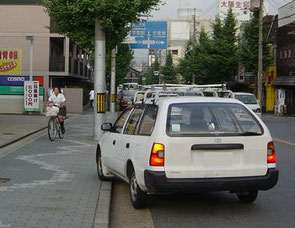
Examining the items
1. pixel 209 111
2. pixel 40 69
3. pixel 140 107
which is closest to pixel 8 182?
pixel 140 107

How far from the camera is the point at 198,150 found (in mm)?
6496

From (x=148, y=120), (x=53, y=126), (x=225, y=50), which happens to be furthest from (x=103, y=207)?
(x=225, y=50)

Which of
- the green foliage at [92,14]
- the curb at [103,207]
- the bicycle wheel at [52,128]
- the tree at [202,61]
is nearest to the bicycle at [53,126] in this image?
the bicycle wheel at [52,128]

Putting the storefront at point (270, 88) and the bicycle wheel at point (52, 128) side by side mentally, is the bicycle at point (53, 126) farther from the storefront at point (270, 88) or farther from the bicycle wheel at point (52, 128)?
the storefront at point (270, 88)

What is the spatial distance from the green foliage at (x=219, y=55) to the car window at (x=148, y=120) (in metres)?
40.8

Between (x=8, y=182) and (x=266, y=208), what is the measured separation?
13.7 feet

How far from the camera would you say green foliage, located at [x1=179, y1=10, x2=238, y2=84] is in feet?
156

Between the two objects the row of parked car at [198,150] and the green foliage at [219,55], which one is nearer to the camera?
the row of parked car at [198,150]

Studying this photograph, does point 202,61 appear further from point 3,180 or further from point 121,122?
point 3,180

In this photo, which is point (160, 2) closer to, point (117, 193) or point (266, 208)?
point (117, 193)

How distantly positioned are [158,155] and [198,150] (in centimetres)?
51

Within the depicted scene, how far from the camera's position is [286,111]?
40031 mm

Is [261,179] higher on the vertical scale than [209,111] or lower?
lower

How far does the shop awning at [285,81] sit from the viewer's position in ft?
128
